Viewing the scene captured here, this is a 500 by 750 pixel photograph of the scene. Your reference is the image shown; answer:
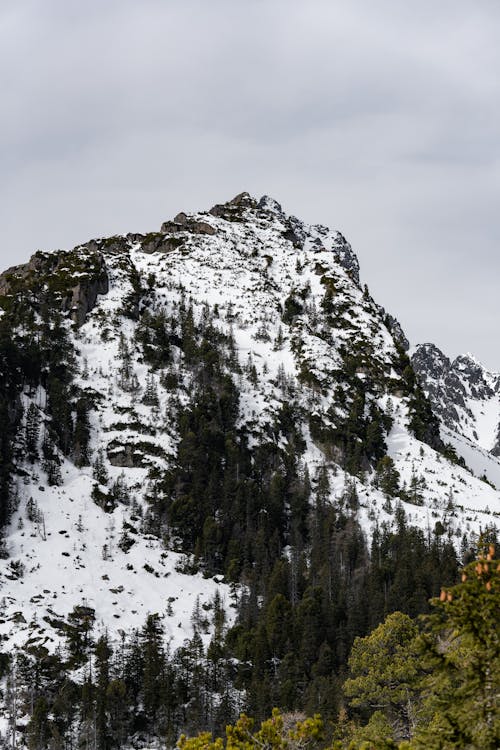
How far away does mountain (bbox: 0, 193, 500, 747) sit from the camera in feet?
356

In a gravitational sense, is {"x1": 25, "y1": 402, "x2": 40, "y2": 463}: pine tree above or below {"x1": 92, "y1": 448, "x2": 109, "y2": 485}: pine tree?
above

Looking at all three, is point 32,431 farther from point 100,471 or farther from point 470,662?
point 470,662

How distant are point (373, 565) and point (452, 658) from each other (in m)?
126

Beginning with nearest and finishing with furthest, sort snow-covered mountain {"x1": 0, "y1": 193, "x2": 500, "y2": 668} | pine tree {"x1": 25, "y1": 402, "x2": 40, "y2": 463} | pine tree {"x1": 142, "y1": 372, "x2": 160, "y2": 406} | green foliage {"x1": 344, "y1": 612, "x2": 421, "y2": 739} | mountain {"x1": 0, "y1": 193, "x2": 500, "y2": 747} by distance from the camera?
green foliage {"x1": 344, "y1": 612, "x2": 421, "y2": 739} → mountain {"x1": 0, "y1": 193, "x2": 500, "y2": 747} → snow-covered mountain {"x1": 0, "y1": 193, "x2": 500, "y2": 668} → pine tree {"x1": 25, "y1": 402, "x2": 40, "y2": 463} → pine tree {"x1": 142, "y1": 372, "x2": 160, "y2": 406}

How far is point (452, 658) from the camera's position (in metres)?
14.5

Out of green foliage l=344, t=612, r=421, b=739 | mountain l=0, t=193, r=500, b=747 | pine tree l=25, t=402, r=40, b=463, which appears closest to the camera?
green foliage l=344, t=612, r=421, b=739

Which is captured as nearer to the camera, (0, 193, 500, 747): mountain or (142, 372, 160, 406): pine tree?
(0, 193, 500, 747): mountain

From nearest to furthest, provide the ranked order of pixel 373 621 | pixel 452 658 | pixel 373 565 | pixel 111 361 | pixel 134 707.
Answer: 1. pixel 452 658
2. pixel 134 707
3. pixel 373 621
4. pixel 373 565
5. pixel 111 361

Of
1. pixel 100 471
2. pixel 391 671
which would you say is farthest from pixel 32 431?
pixel 391 671

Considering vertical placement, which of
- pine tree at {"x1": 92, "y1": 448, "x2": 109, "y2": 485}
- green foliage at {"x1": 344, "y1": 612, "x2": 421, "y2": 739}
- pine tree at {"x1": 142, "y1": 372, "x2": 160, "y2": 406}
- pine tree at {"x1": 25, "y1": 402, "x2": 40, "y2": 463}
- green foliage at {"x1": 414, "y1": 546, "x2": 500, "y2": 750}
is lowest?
green foliage at {"x1": 344, "y1": 612, "x2": 421, "y2": 739}

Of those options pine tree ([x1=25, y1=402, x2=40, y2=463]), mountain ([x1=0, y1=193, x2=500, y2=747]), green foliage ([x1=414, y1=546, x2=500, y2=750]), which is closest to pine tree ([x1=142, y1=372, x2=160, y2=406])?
mountain ([x1=0, y1=193, x2=500, y2=747])

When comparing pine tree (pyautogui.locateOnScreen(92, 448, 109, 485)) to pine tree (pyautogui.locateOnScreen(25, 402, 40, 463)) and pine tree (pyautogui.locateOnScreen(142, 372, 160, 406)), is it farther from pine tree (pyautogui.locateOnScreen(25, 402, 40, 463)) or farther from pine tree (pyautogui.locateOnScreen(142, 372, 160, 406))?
pine tree (pyautogui.locateOnScreen(142, 372, 160, 406))

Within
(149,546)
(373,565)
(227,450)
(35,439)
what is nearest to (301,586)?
(373,565)

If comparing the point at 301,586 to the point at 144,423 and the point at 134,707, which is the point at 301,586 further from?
the point at 144,423
